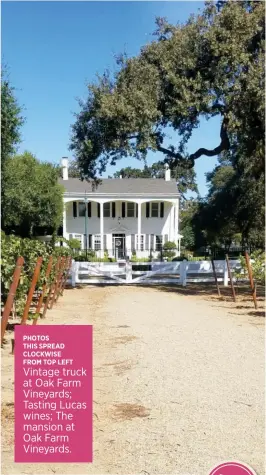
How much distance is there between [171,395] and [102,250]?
35.1 m

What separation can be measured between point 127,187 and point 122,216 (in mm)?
2571

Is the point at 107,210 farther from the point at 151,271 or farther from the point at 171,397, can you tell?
the point at 171,397

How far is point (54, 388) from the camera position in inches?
104

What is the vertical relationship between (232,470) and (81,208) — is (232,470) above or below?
below

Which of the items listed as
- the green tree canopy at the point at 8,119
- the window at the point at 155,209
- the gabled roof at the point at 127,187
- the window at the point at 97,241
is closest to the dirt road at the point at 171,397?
the green tree canopy at the point at 8,119

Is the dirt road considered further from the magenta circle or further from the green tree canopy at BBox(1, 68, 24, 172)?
the green tree canopy at BBox(1, 68, 24, 172)

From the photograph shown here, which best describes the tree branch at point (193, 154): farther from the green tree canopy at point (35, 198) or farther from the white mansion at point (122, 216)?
the white mansion at point (122, 216)

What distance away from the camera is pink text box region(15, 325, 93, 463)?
8.59 ft

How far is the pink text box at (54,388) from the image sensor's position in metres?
2.62

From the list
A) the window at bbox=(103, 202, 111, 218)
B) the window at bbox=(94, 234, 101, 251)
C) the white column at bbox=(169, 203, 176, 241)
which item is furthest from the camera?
the window at bbox=(103, 202, 111, 218)

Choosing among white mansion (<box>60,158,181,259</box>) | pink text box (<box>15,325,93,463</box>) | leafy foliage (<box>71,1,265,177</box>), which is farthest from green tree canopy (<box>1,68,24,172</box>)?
white mansion (<box>60,158,181,259</box>)

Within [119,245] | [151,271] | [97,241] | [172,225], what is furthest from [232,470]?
[172,225]

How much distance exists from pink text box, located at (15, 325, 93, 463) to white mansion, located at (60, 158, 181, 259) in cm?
3624

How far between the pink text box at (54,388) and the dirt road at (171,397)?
0.41 m
